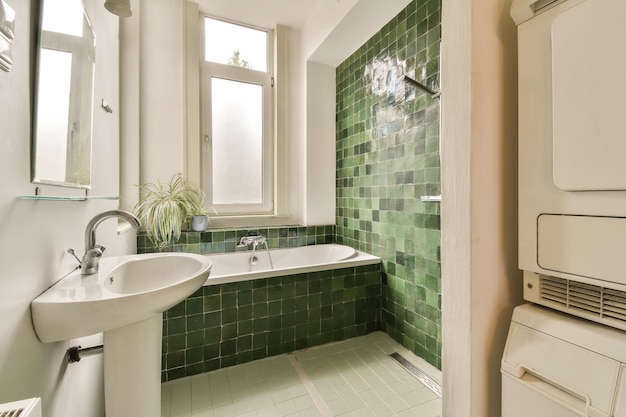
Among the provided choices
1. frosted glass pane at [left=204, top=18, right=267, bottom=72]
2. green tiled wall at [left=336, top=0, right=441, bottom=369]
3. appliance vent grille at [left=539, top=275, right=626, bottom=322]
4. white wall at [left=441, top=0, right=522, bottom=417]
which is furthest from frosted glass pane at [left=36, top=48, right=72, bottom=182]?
frosted glass pane at [left=204, top=18, right=267, bottom=72]

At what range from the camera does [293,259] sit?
2881 millimetres

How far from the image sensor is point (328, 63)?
3023mm

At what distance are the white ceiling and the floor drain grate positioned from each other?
319 centimetres

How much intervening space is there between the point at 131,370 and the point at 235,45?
9.86 ft

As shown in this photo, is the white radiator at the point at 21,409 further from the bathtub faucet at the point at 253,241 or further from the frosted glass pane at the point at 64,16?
the bathtub faucet at the point at 253,241

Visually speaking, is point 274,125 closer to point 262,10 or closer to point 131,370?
point 262,10

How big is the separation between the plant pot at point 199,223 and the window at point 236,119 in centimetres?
36

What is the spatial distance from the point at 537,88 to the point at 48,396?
165 centimetres

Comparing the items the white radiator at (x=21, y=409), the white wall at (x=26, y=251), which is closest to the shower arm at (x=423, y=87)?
the white wall at (x=26, y=251)

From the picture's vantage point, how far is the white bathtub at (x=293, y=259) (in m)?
2.21

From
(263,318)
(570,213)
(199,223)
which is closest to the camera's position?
(570,213)

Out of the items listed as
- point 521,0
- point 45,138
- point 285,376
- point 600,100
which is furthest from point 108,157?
point 600,100

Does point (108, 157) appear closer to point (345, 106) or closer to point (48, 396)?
point (48, 396)

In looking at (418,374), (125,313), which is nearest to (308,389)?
(418,374)
